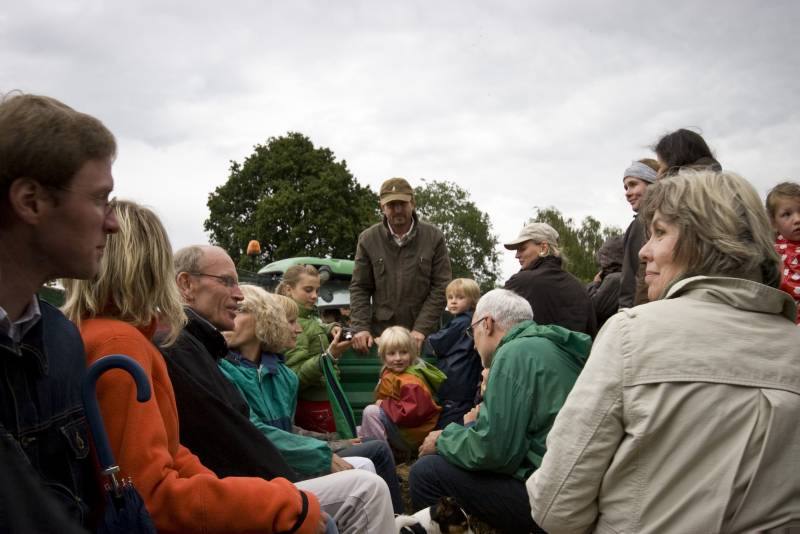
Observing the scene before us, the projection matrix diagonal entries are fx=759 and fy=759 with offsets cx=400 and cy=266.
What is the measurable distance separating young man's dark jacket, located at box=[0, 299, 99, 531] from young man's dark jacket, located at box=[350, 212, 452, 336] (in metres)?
4.57

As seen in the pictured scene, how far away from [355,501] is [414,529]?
92 cm

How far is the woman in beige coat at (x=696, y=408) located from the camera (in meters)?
2.11

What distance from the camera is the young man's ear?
5.97ft

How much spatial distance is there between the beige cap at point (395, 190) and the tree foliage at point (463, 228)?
51288 mm

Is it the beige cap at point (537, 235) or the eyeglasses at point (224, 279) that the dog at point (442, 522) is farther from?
the beige cap at point (537, 235)

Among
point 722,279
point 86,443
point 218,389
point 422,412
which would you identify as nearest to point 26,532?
point 86,443

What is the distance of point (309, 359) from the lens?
18.1ft

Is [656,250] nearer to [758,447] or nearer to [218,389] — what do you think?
[758,447]

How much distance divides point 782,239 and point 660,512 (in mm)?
3605

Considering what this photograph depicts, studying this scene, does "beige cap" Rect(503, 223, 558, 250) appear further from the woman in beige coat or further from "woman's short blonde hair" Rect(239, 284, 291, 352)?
the woman in beige coat

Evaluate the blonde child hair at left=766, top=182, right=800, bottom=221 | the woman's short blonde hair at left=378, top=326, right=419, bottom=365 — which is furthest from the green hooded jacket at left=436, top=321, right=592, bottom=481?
the blonde child hair at left=766, top=182, right=800, bottom=221

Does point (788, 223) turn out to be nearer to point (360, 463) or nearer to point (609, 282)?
point (609, 282)

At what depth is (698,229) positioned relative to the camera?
242cm

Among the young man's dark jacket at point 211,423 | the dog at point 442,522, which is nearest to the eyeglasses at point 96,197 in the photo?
the young man's dark jacket at point 211,423
